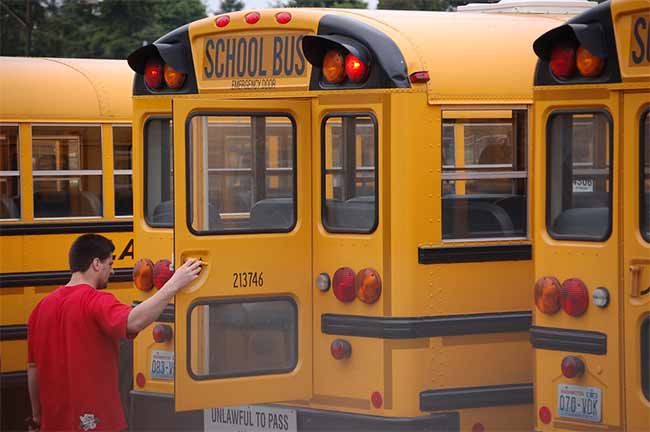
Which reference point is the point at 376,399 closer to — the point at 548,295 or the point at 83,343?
the point at 548,295

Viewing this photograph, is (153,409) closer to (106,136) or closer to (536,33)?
(106,136)

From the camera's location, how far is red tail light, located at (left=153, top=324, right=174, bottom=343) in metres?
7.61

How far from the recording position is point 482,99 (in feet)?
22.7

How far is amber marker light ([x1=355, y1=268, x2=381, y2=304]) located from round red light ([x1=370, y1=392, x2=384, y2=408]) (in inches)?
18.3

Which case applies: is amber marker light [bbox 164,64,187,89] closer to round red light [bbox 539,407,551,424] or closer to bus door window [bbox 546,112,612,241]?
bus door window [bbox 546,112,612,241]

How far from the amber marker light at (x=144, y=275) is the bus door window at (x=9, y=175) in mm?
1831

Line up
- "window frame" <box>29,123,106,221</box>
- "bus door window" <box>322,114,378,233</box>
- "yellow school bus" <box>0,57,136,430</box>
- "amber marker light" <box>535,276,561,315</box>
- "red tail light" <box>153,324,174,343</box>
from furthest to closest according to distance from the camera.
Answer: "window frame" <box>29,123,106,221</box> < "yellow school bus" <box>0,57,136,430</box> < "red tail light" <box>153,324,174,343</box> < "bus door window" <box>322,114,378,233</box> < "amber marker light" <box>535,276,561,315</box>

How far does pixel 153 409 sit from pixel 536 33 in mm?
3016

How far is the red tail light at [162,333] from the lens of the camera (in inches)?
300

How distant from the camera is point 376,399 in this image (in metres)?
6.77

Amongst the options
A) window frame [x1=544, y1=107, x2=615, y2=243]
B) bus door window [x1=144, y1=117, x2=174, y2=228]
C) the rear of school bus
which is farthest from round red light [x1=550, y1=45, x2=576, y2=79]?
bus door window [x1=144, y1=117, x2=174, y2=228]

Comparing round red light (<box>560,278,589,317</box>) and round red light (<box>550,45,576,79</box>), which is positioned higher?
round red light (<box>550,45,576,79</box>)

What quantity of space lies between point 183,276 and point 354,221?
1.14 meters

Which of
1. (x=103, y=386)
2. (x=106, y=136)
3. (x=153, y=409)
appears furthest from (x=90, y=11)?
(x=103, y=386)
